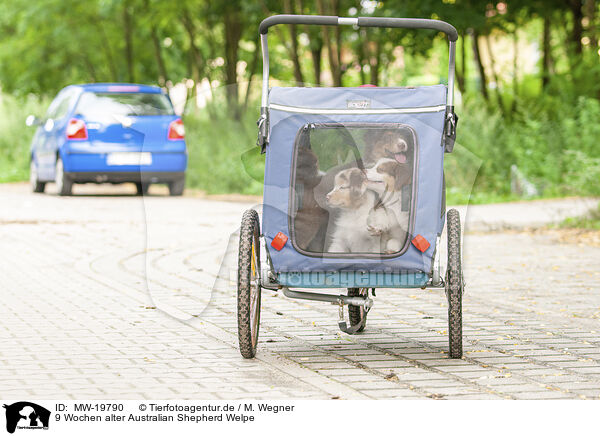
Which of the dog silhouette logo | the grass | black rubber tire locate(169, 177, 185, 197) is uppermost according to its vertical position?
the dog silhouette logo

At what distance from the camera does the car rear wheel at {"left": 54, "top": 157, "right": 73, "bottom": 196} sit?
64.3 feet

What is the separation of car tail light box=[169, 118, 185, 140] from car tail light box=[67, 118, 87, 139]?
4.81 feet

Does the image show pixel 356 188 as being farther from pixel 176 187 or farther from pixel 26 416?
pixel 176 187

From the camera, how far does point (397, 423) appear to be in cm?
473

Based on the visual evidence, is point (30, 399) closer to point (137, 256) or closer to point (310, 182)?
point (310, 182)

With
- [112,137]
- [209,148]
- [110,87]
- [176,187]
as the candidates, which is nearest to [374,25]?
[209,148]

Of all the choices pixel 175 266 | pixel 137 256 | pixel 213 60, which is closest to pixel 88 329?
pixel 175 266

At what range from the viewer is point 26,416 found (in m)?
4.84

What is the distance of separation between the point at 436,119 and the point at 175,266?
507cm

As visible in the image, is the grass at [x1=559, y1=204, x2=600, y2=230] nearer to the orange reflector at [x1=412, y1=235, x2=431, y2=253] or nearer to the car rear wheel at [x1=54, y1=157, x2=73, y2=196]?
the orange reflector at [x1=412, y1=235, x2=431, y2=253]

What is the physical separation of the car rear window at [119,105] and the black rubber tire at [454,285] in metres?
13.6

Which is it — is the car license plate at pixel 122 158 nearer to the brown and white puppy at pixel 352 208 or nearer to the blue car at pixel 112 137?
the blue car at pixel 112 137

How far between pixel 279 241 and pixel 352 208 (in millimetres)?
421

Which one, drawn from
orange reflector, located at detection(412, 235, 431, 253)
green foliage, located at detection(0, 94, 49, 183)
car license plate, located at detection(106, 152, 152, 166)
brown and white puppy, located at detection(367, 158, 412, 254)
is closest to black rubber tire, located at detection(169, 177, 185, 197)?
car license plate, located at detection(106, 152, 152, 166)
